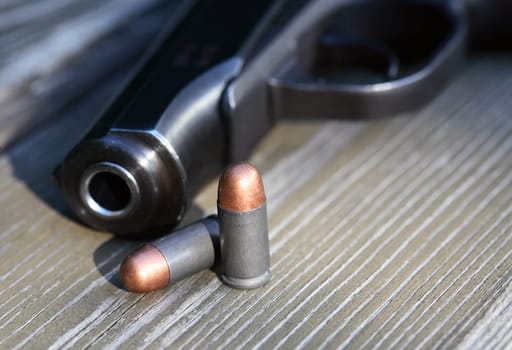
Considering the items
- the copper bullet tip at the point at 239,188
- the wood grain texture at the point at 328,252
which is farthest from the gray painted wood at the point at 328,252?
the copper bullet tip at the point at 239,188

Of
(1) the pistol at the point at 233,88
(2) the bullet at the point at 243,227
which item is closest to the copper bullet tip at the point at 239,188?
(2) the bullet at the point at 243,227

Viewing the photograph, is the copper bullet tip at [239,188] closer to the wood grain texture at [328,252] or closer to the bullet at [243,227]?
the bullet at [243,227]

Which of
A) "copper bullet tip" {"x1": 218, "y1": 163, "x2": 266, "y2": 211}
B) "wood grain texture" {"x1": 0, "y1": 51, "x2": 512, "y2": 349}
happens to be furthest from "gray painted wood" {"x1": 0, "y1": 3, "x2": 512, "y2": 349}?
"copper bullet tip" {"x1": 218, "y1": 163, "x2": 266, "y2": 211}

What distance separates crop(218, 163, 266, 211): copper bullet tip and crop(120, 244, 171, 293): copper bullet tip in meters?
0.09

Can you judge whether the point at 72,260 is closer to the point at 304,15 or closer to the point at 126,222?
the point at 126,222

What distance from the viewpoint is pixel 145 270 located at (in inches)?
32.3

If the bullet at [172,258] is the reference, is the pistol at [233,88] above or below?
above

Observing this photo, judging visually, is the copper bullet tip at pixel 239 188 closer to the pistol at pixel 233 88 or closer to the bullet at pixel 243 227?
the bullet at pixel 243 227

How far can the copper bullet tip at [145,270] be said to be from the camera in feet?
2.69

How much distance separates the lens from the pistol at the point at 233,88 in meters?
0.89

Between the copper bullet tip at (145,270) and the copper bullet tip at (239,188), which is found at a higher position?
the copper bullet tip at (239,188)

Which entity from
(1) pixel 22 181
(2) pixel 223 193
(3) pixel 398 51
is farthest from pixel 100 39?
(2) pixel 223 193

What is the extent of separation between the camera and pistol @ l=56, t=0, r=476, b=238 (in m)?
0.89

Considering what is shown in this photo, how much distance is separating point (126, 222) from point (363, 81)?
55 cm
